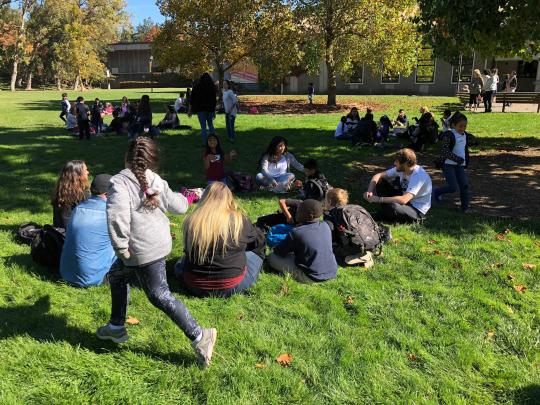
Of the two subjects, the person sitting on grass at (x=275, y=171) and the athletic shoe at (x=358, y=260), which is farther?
the person sitting on grass at (x=275, y=171)

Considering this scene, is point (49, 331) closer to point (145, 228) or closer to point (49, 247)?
point (49, 247)

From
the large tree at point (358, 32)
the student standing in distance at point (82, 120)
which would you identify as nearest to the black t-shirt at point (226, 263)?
the student standing in distance at point (82, 120)

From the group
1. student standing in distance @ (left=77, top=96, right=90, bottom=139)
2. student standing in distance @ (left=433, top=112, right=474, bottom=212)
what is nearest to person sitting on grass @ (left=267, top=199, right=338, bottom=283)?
student standing in distance @ (left=433, top=112, right=474, bottom=212)

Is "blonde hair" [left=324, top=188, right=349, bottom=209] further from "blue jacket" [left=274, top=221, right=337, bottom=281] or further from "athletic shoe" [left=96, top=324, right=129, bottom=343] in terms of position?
"athletic shoe" [left=96, top=324, right=129, bottom=343]

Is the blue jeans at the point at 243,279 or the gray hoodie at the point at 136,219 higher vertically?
the gray hoodie at the point at 136,219

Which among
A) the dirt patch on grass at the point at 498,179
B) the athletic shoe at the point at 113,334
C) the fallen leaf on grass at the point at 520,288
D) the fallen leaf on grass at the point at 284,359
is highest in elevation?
the dirt patch on grass at the point at 498,179

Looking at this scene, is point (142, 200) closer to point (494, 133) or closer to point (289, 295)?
point (289, 295)

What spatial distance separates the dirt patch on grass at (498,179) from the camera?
7.48m

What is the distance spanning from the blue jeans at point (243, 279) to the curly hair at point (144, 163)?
150 cm

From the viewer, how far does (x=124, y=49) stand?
65312 mm

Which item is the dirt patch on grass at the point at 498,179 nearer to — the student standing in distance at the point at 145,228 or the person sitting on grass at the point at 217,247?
the person sitting on grass at the point at 217,247

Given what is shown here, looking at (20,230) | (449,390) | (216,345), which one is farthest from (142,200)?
(20,230)

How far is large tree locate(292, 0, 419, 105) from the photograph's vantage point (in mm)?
20750

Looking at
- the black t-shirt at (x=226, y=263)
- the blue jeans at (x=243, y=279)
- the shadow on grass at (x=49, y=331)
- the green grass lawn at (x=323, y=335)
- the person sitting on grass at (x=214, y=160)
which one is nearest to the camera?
the green grass lawn at (x=323, y=335)
